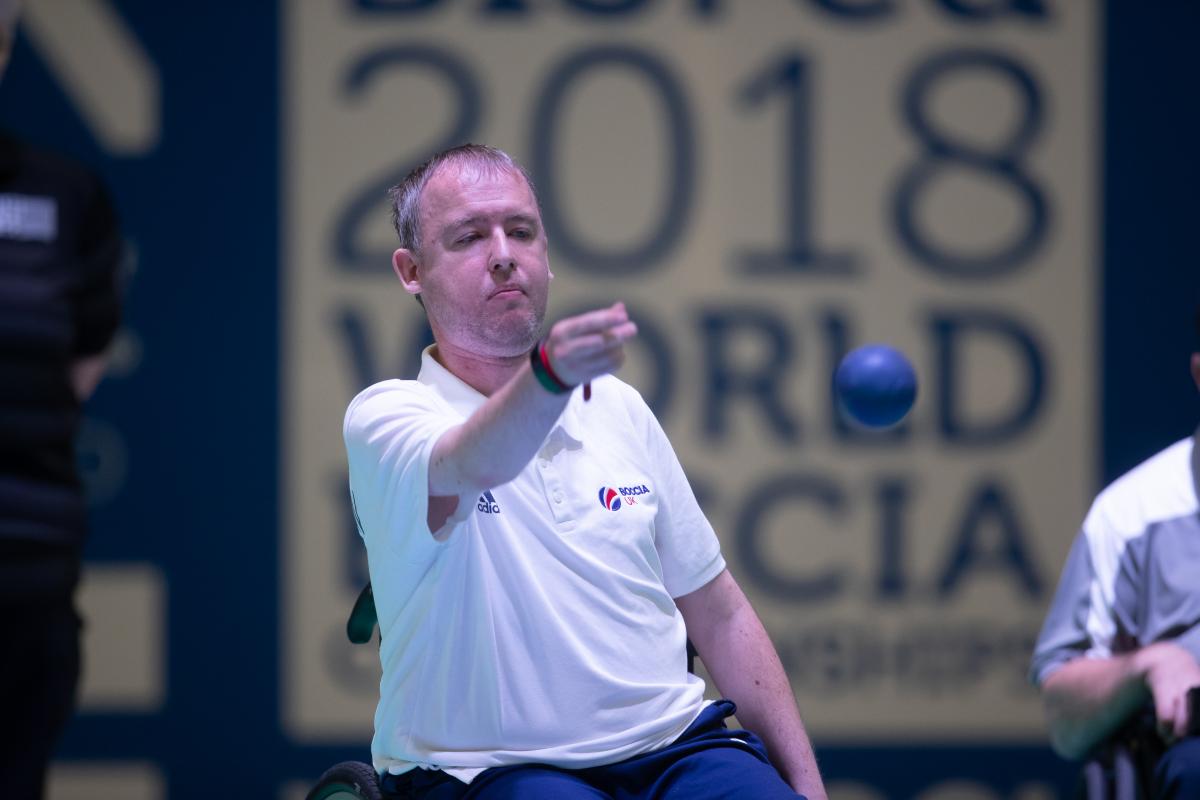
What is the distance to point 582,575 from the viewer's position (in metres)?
2.28

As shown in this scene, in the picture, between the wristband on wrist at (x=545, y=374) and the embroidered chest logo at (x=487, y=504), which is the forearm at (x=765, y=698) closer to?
the embroidered chest logo at (x=487, y=504)

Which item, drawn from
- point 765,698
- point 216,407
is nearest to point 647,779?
point 765,698

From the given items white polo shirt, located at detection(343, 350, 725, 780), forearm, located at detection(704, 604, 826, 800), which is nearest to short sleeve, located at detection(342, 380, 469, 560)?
white polo shirt, located at detection(343, 350, 725, 780)

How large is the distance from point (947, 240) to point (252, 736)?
2.91 metres

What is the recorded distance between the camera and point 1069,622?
2727 mm

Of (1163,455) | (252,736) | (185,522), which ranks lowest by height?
(252,736)

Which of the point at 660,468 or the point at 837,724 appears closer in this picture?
the point at 660,468

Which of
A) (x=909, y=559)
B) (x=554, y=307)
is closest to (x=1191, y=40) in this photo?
(x=909, y=559)

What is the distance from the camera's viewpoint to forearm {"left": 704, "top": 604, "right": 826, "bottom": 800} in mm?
2436

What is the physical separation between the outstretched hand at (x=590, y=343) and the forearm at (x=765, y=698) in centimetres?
79

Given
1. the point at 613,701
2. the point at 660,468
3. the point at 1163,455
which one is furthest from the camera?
the point at 1163,455

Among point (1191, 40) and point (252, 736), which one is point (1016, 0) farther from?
point (252, 736)

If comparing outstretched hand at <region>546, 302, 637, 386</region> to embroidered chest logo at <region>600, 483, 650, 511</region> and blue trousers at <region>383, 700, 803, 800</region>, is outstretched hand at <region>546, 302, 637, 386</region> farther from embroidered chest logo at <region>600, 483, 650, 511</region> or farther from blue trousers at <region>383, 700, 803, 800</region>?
blue trousers at <region>383, 700, 803, 800</region>

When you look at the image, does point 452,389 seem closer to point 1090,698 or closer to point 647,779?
point 647,779
